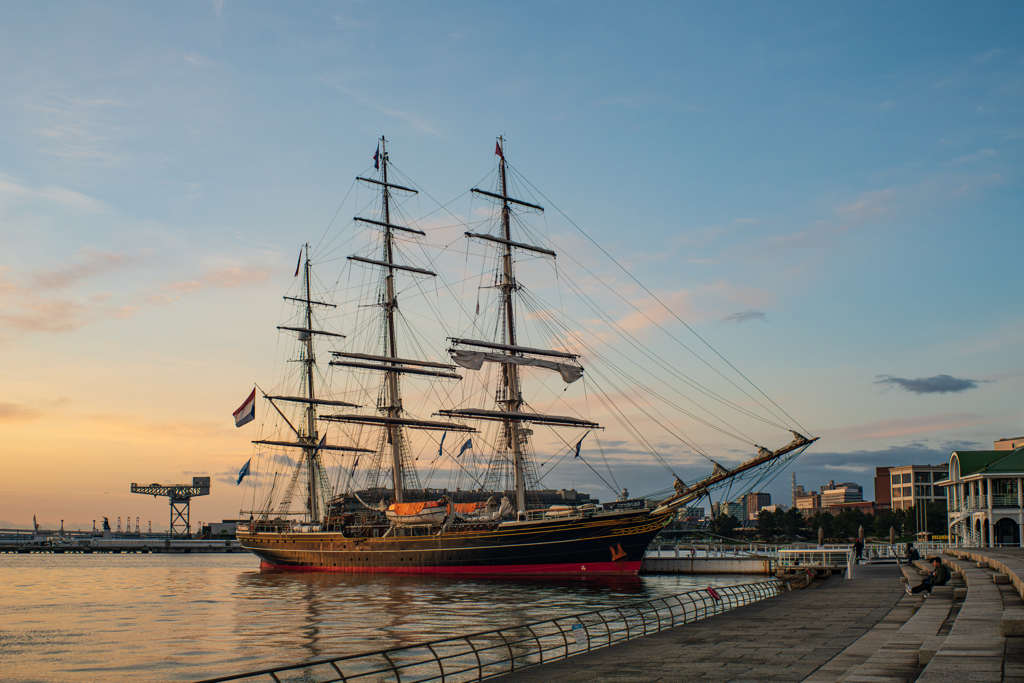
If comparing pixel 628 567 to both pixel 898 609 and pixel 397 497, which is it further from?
pixel 898 609

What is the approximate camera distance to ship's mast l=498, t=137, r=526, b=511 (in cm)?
6314

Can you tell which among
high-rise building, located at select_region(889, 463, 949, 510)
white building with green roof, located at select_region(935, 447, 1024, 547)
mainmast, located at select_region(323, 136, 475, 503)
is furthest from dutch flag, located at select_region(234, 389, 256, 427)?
high-rise building, located at select_region(889, 463, 949, 510)

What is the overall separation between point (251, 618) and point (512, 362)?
106 feet

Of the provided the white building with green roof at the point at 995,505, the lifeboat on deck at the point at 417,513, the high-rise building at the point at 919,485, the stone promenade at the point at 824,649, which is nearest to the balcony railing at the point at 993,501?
the white building with green roof at the point at 995,505

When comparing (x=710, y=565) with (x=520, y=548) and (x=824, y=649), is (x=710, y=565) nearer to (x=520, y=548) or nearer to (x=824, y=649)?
(x=520, y=548)

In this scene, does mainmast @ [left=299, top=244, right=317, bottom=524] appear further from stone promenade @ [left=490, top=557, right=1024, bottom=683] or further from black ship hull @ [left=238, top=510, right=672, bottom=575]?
stone promenade @ [left=490, top=557, right=1024, bottom=683]

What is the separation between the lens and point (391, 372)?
248 feet

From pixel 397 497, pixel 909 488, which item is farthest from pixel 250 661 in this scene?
pixel 909 488

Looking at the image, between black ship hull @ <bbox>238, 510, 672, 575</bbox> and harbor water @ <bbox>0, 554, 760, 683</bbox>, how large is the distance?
6.22ft

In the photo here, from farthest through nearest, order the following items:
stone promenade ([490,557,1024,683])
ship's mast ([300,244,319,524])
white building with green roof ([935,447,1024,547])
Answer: ship's mast ([300,244,319,524]) < white building with green roof ([935,447,1024,547]) < stone promenade ([490,557,1024,683])

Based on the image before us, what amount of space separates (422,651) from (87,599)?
129 ft

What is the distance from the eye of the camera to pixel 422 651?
24.8 metres

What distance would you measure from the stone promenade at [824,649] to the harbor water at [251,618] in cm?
1025

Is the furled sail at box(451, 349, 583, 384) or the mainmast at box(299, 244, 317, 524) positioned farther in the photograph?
the mainmast at box(299, 244, 317, 524)
